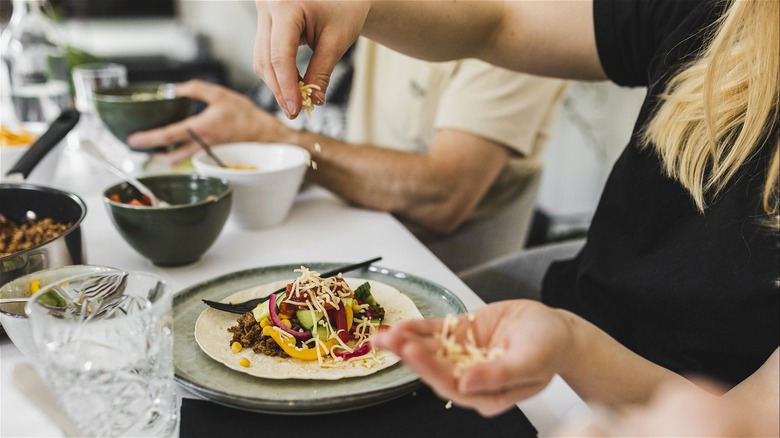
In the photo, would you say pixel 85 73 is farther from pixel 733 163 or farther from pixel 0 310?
pixel 733 163

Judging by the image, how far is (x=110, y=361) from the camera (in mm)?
624

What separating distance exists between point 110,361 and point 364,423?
10.4 inches

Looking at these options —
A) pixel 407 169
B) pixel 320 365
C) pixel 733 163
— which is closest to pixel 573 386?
pixel 320 365

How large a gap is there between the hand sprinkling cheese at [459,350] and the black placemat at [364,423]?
5.3 inches

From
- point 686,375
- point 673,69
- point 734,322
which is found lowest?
point 686,375

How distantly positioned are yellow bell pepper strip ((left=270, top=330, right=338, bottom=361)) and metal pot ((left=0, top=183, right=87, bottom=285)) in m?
0.31

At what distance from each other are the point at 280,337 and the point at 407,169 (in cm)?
78

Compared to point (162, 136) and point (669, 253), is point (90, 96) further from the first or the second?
point (669, 253)

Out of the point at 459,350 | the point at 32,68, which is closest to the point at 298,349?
the point at 459,350

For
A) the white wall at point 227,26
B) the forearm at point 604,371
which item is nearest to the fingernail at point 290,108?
the forearm at point 604,371

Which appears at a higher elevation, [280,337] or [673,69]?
[673,69]

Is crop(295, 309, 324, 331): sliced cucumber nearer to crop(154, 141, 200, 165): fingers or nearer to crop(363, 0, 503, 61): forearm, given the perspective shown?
crop(363, 0, 503, 61): forearm

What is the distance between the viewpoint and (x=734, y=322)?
853mm

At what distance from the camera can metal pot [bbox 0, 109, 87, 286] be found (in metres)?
0.80
